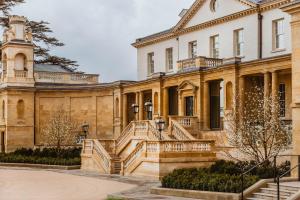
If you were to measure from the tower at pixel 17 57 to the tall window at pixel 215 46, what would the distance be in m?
15.8

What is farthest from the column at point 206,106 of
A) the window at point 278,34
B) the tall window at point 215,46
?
the tall window at point 215,46

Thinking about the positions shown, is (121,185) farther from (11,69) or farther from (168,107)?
(11,69)

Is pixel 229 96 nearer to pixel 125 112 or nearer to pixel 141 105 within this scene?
pixel 141 105

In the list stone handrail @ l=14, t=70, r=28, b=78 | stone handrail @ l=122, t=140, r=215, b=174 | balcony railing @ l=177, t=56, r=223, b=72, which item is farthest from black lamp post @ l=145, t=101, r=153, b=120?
stone handrail @ l=14, t=70, r=28, b=78

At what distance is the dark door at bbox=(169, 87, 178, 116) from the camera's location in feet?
155

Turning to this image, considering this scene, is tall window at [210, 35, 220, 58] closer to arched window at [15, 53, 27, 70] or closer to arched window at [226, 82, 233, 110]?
arched window at [226, 82, 233, 110]

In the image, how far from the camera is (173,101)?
47.6m

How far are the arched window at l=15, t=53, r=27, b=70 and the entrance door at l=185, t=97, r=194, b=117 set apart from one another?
55.9 feet

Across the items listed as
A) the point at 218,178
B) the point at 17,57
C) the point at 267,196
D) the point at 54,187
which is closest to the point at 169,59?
the point at 17,57

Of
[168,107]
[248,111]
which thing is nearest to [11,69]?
[168,107]

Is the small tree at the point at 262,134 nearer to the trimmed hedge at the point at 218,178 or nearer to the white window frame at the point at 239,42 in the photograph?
the trimmed hedge at the point at 218,178

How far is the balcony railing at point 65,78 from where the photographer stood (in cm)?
5581

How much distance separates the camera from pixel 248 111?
33750 mm

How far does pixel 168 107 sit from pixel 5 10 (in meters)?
29.6
